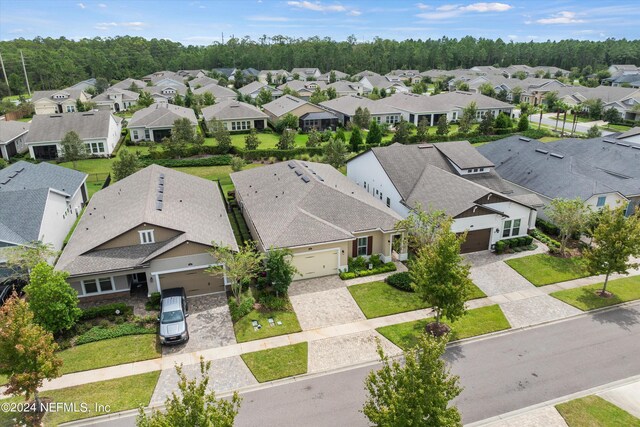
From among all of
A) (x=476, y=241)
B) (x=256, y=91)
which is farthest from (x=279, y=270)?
(x=256, y=91)

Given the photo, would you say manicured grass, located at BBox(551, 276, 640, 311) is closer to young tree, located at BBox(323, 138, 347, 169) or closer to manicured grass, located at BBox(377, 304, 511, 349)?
manicured grass, located at BBox(377, 304, 511, 349)

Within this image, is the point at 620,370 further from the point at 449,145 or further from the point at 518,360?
the point at 449,145

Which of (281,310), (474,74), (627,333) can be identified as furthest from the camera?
(474,74)

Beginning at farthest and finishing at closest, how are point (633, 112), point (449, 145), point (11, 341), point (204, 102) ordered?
point (204, 102) → point (633, 112) → point (449, 145) → point (11, 341)

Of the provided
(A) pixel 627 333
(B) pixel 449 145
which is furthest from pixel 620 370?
(B) pixel 449 145

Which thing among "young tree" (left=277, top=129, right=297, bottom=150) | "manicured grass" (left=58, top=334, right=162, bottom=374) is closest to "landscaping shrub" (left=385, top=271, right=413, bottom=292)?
"manicured grass" (left=58, top=334, right=162, bottom=374)
